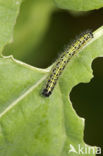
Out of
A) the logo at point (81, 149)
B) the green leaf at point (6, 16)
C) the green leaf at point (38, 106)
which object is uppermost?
the green leaf at point (6, 16)

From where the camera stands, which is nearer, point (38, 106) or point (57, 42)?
point (38, 106)

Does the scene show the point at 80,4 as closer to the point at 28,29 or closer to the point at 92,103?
the point at 28,29

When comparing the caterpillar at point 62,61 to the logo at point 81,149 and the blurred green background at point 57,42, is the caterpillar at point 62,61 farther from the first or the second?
the logo at point 81,149

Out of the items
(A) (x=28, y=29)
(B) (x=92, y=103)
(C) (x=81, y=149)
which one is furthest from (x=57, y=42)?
(C) (x=81, y=149)

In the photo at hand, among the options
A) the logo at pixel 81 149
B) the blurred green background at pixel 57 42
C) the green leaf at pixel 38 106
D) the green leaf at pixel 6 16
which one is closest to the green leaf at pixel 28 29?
the blurred green background at pixel 57 42

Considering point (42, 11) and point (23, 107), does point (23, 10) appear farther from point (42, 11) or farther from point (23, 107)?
point (23, 107)

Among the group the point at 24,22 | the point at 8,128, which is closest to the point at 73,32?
the point at 24,22
